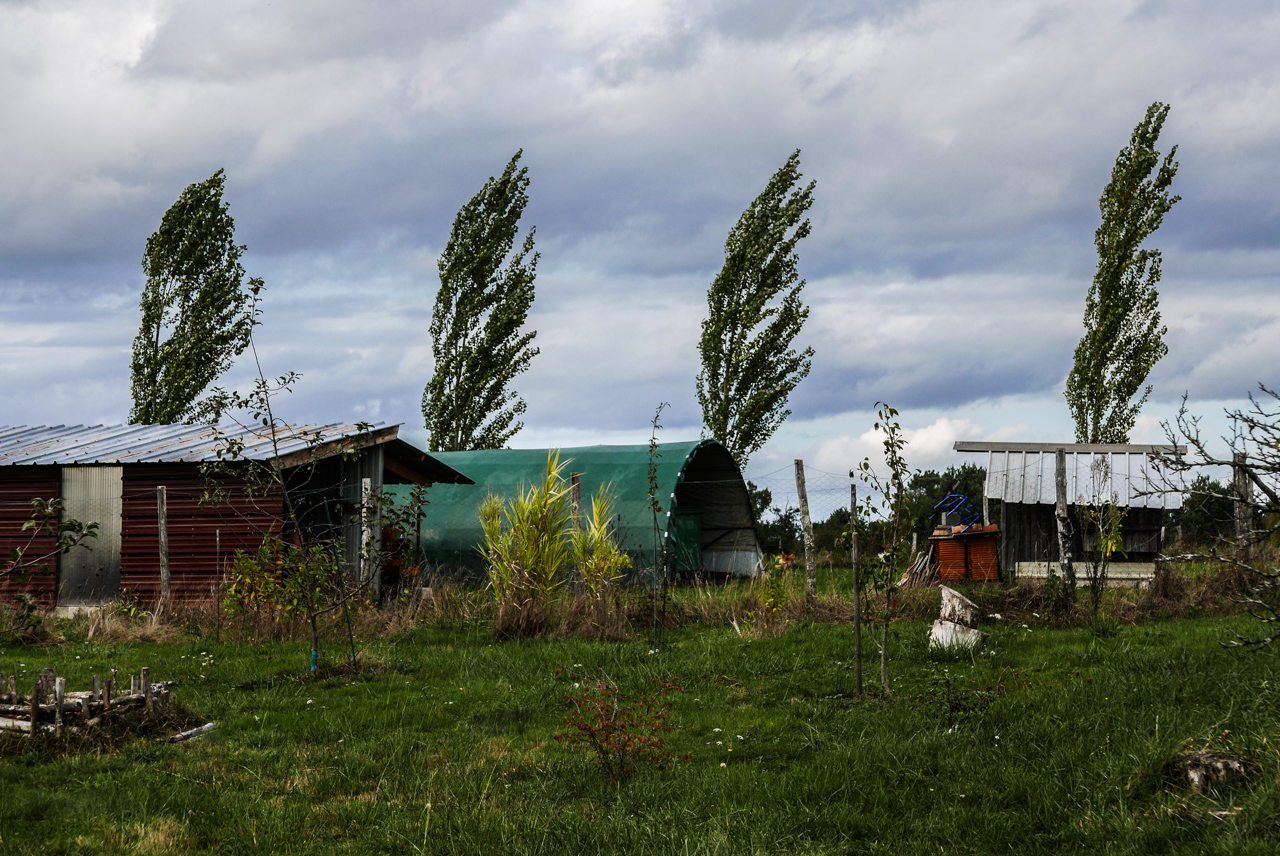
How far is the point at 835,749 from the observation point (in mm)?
6297

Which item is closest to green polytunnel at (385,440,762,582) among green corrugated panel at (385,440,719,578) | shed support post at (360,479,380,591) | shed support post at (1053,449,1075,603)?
green corrugated panel at (385,440,719,578)

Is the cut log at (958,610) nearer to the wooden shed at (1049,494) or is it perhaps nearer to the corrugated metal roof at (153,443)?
the corrugated metal roof at (153,443)

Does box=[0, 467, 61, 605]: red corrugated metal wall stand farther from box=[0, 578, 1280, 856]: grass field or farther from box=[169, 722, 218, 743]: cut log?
box=[169, 722, 218, 743]: cut log

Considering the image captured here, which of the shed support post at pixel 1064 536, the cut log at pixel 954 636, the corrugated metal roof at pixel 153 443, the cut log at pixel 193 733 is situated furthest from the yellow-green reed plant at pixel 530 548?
the shed support post at pixel 1064 536

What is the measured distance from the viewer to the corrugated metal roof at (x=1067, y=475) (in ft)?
64.4

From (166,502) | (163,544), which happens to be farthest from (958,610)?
(166,502)

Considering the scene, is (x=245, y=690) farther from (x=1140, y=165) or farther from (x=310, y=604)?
A: (x=1140, y=165)

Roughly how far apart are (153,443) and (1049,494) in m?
17.0

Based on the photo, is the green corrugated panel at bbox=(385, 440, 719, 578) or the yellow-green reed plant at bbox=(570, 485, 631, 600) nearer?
→ the yellow-green reed plant at bbox=(570, 485, 631, 600)

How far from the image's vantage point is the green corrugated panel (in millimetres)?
18844

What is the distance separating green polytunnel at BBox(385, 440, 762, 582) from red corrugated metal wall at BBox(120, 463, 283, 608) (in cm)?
344

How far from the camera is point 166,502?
15891 mm

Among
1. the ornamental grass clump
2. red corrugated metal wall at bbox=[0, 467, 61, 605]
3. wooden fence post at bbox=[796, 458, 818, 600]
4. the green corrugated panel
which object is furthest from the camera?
the green corrugated panel

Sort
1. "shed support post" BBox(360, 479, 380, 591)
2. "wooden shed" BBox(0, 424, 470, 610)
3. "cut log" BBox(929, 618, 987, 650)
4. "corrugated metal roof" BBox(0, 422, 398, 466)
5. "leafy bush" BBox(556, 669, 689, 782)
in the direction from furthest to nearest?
1. "wooden shed" BBox(0, 424, 470, 610)
2. "corrugated metal roof" BBox(0, 422, 398, 466)
3. "shed support post" BBox(360, 479, 380, 591)
4. "cut log" BBox(929, 618, 987, 650)
5. "leafy bush" BBox(556, 669, 689, 782)
